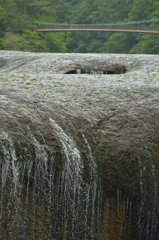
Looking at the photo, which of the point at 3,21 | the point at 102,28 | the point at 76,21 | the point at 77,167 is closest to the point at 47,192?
the point at 77,167

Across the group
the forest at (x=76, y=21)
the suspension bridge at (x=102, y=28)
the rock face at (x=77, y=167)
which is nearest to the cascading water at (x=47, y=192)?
the rock face at (x=77, y=167)

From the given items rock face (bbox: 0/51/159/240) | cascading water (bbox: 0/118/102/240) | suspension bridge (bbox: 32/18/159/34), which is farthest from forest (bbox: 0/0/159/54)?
cascading water (bbox: 0/118/102/240)

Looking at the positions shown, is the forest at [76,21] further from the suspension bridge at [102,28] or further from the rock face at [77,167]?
the rock face at [77,167]

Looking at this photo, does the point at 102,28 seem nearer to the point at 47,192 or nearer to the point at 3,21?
the point at 3,21

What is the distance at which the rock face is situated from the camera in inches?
115

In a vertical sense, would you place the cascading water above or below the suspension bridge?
below

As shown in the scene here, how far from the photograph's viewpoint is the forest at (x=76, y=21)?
21.9 metres

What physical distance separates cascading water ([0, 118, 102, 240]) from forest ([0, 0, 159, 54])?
703 inches

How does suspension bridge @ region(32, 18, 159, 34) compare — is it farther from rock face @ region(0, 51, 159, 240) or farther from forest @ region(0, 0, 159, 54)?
rock face @ region(0, 51, 159, 240)

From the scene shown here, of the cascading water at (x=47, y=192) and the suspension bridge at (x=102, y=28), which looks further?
the suspension bridge at (x=102, y=28)

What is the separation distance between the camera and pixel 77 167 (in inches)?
125

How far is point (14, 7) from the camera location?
24094 mm

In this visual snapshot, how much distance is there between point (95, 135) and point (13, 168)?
103 centimetres

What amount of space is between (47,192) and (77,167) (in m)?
0.42
